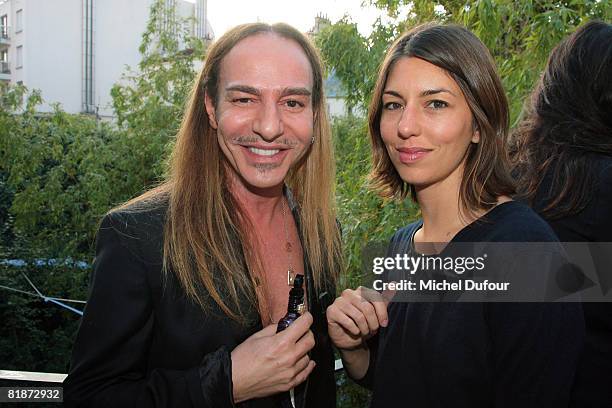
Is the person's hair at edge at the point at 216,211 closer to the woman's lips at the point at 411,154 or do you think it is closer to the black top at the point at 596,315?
the woman's lips at the point at 411,154

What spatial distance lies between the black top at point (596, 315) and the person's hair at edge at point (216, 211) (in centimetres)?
95

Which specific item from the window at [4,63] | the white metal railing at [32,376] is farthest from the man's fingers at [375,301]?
the window at [4,63]

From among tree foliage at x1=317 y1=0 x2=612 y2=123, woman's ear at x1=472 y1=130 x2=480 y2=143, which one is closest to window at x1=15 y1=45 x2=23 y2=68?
tree foliage at x1=317 y1=0 x2=612 y2=123

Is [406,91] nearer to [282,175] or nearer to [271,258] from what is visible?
[282,175]

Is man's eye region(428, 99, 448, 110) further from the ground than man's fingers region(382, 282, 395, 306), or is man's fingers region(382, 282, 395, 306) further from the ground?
man's eye region(428, 99, 448, 110)

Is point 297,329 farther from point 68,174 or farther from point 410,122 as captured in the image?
point 68,174

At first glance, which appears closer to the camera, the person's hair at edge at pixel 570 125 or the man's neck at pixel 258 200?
the person's hair at edge at pixel 570 125

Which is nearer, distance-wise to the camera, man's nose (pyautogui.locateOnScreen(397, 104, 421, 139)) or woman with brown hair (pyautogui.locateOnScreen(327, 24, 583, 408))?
woman with brown hair (pyautogui.locateOnScreen(327, 24, 583, 408))

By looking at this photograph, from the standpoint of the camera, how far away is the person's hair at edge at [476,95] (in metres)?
1.71

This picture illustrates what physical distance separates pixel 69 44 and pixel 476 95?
36.2m

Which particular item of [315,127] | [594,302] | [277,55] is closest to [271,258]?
[315,127]

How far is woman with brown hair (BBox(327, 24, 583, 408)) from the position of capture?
4.66 ft

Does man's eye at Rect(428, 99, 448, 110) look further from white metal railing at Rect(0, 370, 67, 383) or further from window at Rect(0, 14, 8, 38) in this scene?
window at Rect(0, 14, 8, 38)

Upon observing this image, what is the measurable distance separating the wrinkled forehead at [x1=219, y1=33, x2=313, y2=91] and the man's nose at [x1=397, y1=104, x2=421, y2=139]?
42 centimetres
